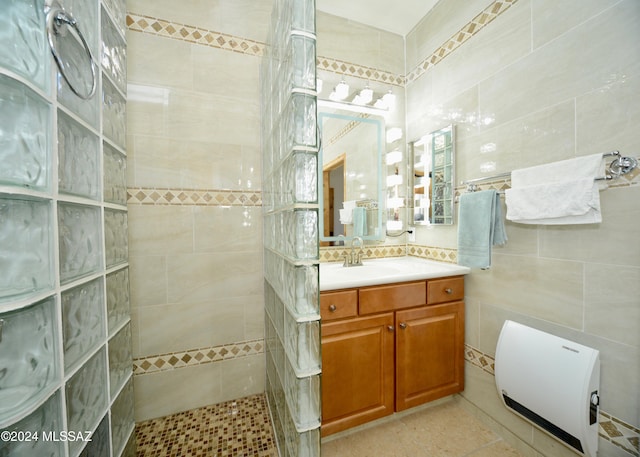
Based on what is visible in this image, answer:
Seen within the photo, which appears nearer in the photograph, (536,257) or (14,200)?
(14,200)

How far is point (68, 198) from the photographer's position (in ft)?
2.36

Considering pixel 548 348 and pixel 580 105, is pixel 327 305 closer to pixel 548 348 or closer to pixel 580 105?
pixel 548 348

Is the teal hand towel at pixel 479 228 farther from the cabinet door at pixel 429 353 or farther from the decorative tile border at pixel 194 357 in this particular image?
the decorative tile border at pixel 194 357

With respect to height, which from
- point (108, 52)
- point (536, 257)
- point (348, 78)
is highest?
point (348, 78)

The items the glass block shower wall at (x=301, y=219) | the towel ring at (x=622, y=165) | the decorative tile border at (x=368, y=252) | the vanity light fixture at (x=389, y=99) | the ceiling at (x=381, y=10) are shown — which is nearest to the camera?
the glass block shower wall at (x=301, y=219)

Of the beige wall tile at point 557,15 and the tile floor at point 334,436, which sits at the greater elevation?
the beige wall tile at point 557,15

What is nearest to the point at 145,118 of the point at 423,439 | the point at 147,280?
the point at 147,280

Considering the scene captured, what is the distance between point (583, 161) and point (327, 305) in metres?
1.22

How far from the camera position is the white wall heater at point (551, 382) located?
964mm

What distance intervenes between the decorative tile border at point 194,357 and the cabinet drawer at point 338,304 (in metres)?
0.67

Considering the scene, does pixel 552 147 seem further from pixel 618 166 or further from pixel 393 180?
pixel 393 180

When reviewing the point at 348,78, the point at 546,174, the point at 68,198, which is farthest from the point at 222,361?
the point at 348,78

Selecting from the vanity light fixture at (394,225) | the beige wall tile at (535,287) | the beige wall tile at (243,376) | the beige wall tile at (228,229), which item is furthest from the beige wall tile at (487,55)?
the beige wall tile at (243,376)

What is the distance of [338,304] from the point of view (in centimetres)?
125
